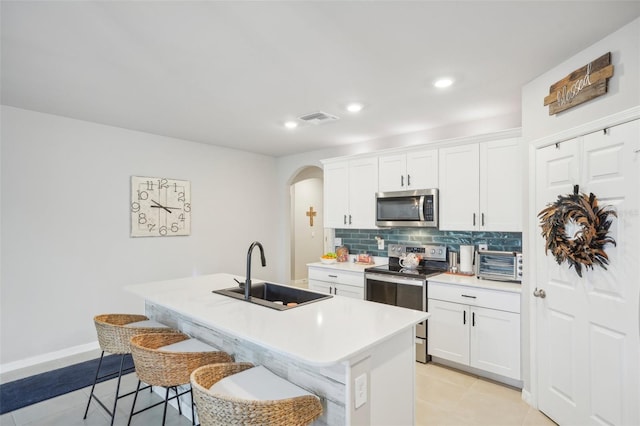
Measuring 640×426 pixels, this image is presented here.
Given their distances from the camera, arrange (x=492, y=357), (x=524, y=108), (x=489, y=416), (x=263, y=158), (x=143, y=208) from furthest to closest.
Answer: (x=263, y=158), (x=143, y=208), (x=492, y=357), (x=524, y=108), (x=489, y=416)

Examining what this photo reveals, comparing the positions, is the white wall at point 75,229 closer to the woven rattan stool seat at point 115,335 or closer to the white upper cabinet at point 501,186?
A: the woven rattan stool seat at point 115,335

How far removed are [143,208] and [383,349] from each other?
360 centimetres

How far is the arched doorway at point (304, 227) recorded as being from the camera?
745 cm

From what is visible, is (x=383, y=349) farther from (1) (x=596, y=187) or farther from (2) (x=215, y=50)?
(2) (x=215, y=50)

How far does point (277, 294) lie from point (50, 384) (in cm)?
224

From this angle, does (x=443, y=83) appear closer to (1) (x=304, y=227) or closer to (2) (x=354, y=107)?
(2) (x=354, y=107)

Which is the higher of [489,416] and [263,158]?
[263,158]

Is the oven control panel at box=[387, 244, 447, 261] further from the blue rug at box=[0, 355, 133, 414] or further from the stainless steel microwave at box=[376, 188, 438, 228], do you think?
the blue rug at box=[0, 355, 133, 414]

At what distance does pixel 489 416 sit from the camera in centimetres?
249

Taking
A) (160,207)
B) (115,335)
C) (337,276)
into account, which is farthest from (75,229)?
(337,276)

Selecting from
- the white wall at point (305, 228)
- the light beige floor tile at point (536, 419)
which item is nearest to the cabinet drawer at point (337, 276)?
the light beige floor tile at point (536, 419)

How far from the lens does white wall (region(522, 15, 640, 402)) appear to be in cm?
190

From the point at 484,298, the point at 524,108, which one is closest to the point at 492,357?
the point at 484,298

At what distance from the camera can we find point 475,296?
310cm
